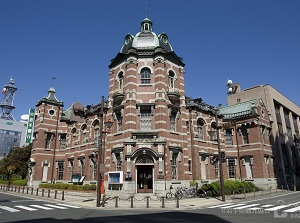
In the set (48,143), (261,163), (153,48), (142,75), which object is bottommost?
(261,163)

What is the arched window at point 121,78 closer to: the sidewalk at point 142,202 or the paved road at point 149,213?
the sidewalk at point 142,202

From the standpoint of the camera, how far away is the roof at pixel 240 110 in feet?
113

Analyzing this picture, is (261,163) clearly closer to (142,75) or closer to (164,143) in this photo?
(164,143)

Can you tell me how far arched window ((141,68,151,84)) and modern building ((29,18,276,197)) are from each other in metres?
0.11

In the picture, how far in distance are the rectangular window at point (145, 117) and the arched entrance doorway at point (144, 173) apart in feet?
10.5

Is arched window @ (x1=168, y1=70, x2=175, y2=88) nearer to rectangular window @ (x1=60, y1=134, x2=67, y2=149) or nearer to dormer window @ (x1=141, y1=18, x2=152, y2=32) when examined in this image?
dormer window @ (x1=141, y1=18, x2=152, y2=32)

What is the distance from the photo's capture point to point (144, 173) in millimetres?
23266

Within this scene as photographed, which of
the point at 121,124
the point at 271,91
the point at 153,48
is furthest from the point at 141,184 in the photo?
the point at 271,91

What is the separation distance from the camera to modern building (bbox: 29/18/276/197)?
23.1m

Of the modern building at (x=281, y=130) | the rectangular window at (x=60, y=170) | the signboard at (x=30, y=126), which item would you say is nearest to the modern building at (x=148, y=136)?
the rectangular window at (x=60, y=170)

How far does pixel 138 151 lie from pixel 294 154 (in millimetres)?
34251

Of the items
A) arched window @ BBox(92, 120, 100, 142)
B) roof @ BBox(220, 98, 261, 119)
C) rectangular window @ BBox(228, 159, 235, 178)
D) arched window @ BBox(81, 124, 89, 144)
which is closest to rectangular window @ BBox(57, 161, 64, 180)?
arched window @ BBox(81, 124, 89, 144)

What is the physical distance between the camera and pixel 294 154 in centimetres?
4275

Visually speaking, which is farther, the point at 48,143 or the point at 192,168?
the point at 48,143
